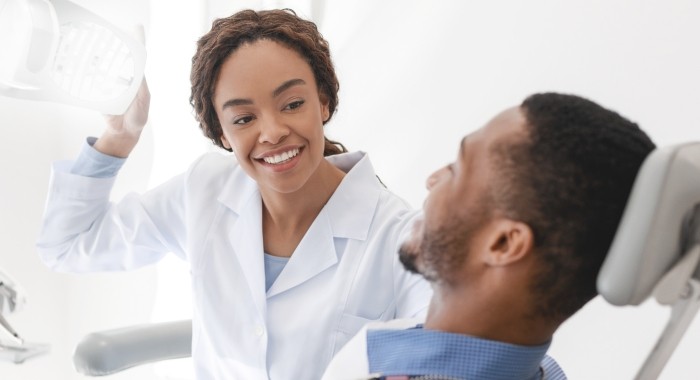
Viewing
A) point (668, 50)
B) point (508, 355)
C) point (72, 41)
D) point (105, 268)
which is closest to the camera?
point (508, 355)

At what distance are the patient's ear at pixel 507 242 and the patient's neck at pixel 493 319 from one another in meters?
0.05

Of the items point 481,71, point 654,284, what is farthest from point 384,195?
point 654,284

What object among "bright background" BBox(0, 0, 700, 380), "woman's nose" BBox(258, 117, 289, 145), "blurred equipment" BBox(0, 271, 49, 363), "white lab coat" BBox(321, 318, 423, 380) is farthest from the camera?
"bright background" BBox(0, 0, 700, 380)

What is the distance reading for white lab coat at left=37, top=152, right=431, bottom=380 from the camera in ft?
4.18

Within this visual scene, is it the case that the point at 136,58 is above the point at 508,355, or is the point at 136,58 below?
above

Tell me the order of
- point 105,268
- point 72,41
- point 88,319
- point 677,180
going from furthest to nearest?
point 88,319 < point 105,268 < point 72,41 < point 677,180

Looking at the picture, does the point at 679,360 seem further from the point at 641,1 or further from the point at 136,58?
the point at 136,58

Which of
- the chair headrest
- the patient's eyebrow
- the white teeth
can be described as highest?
the patient's eyebrow

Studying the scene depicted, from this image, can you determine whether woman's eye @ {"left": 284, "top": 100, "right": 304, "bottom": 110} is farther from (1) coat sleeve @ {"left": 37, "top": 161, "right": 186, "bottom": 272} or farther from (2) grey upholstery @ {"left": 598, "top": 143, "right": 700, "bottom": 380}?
(2) grey upholstery @ {"left": 598, "top": 143, "right": 700, "bottom": 380}

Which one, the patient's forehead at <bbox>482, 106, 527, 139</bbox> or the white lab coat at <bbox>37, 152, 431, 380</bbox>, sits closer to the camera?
the patient's forehead at <bbox>482, 106, 527, 139</bbox>

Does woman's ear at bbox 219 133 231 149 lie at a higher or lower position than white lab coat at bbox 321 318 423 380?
higher

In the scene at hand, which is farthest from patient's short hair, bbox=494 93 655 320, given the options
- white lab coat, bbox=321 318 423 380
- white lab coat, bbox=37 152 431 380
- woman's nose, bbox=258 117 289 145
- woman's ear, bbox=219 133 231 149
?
woman's ear, bbox=219 133 231 149

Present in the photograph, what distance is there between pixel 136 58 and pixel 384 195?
0.48 metres

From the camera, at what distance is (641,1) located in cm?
138
